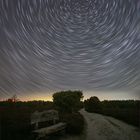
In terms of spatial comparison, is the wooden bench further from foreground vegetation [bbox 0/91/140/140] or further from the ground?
the ground

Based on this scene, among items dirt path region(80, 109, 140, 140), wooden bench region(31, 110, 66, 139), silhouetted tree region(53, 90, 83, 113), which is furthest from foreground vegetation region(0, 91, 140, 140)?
dirt path region(80, 109, 140, 140)

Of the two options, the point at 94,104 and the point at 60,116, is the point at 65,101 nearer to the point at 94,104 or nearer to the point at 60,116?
the point at 94,104

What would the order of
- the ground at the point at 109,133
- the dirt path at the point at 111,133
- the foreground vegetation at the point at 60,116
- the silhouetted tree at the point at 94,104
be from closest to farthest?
the foreground vegetation at the point at 60,116 < the ground at the point at 109,133 < the dirt path at the point at 111,133 < the silhouetted tree at the point at 94,104

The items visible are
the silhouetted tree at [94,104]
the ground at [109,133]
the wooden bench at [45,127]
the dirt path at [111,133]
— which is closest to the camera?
the wooden bench at [45,127]

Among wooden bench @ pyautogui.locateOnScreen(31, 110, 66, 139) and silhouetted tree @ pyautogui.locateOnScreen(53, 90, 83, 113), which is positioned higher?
silhouetted tree @ pyautogui.locateOnScreen(53, 90, 83, 113)

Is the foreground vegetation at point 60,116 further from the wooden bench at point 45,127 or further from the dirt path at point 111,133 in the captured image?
the dirt path at point 111,133

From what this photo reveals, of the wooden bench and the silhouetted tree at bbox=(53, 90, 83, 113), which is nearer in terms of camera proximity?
the wooden bench

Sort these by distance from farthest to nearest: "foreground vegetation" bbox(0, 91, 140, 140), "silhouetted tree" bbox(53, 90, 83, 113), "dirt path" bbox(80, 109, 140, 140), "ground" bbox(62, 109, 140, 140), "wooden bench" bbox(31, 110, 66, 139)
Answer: "silhouetted tree" bbox(53, 90, 83, 113)
"dirt path" bbox(80, 109, 140, 140)
"ground" bbox(62, 109, 140, 140)
"foreground vegetation" bbox(0, 91, 140, 140)
"wooden bench" bbox(31, 110, 66, 139)

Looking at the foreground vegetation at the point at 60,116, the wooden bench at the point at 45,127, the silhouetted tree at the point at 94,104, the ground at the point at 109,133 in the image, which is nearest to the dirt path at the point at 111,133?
the ground at the point at 109,133

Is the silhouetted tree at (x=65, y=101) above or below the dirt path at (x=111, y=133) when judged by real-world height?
above

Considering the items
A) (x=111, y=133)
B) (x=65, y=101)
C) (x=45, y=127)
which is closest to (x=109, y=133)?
(x=111, y=133)

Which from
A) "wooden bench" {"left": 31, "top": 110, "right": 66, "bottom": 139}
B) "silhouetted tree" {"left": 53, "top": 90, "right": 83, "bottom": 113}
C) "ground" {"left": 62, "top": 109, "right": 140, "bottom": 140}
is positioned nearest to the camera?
"wooden bench" {"left": 31, "top": 110, "right": 66, "bottom": 139}

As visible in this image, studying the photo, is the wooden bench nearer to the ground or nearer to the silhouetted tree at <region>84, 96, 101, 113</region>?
the ground

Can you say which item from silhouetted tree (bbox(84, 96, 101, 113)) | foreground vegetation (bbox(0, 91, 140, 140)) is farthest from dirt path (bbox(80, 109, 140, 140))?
silhouetted tree (bbox(84, 96, 101, 113))
